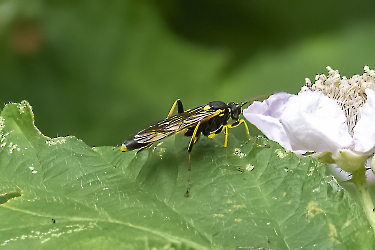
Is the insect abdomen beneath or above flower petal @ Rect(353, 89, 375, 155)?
beneath

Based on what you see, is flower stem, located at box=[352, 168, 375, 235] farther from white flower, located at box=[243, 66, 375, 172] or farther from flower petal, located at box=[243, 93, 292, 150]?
flower petal, located at box=[243, 93, 292, 150]

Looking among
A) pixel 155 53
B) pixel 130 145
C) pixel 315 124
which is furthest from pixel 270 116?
pixel 155 53

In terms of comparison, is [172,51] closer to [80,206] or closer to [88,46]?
[88,46]

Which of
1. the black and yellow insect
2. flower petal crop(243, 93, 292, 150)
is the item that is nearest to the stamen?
flower petal crop(243, 93, 292, 150)

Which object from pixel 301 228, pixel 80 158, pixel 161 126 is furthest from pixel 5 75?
pixel 301 228

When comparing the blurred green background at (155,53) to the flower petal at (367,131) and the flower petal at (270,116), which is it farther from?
the flower petal at (367,131)

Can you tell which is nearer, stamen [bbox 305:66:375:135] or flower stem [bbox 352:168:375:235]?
flower stem [bbox 352:168:375:235]

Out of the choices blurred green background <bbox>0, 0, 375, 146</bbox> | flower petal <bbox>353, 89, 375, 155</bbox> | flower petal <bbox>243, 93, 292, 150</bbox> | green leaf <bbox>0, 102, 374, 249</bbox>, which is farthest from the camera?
blurred green background <bbox>0, 0, 375, 146</bbox>
